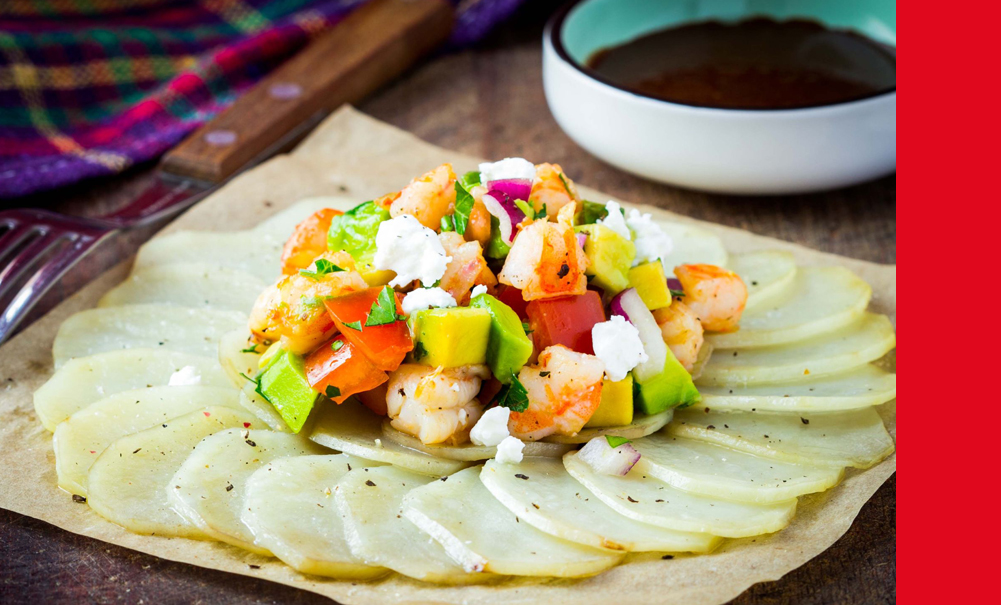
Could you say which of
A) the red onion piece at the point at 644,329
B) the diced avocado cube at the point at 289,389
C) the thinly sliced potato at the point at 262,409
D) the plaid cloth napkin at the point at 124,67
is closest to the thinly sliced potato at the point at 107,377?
the thinly sliced potato at the point at 262,409

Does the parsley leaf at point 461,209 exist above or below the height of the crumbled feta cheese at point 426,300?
above

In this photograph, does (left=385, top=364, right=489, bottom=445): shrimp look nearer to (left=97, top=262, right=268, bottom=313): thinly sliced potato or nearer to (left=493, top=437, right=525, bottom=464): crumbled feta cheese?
(left=493, top=437, right=525, bottom=464): crumbled feta cheese

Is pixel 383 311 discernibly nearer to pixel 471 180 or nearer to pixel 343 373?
pixel 343 373

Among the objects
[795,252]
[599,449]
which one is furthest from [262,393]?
[795,252]

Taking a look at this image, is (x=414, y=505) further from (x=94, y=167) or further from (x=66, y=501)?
(x=94, y=167)

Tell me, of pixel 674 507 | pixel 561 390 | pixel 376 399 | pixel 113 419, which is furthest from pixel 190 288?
pixel 674 507

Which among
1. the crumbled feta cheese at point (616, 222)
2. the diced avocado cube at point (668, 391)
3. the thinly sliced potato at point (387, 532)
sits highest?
the crumbled feta cheese at point (616, 222)

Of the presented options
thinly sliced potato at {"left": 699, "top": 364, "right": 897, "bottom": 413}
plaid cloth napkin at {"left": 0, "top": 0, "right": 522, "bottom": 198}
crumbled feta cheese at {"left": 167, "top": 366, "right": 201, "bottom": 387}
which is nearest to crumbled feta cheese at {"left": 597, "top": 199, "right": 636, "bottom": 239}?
thinly sliced potato at {"left": 699, "top": 364, "right": 897, "bottom": 413}

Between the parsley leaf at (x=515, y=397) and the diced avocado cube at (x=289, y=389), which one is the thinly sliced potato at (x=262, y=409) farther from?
the parsley leaf at (x=515, y=397)
